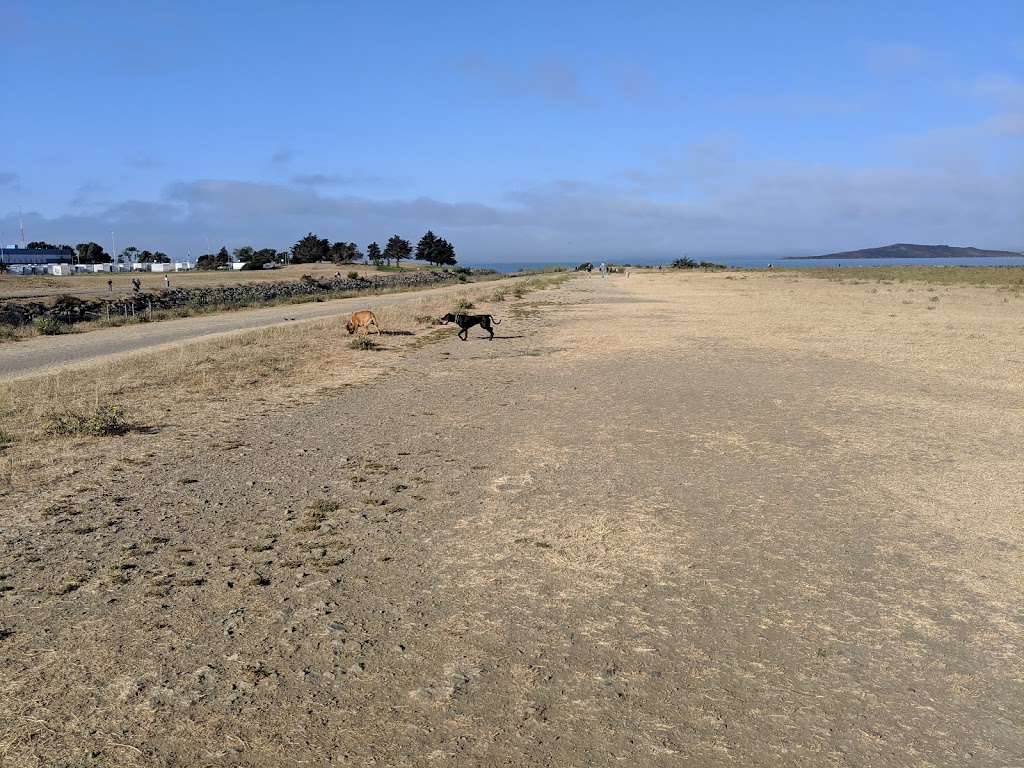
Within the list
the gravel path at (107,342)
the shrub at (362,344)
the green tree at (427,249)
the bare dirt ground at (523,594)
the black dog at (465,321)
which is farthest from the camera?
the green tree at (427,249)

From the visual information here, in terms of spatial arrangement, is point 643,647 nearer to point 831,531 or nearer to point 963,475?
point 831,531

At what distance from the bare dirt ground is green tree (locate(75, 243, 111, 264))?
131485 millimetres

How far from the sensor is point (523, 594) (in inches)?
176

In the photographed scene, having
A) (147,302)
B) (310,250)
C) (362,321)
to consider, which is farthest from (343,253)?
(362,321)

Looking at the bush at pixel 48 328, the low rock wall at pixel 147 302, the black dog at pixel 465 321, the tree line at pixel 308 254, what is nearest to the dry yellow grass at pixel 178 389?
the black dog at pixel 465 321

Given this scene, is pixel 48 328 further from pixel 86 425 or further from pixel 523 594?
pixel 523 594

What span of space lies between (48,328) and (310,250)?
10109 centimetres

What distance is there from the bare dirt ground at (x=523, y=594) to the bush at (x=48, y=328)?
18463 millimetres

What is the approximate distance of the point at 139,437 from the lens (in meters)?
8.24

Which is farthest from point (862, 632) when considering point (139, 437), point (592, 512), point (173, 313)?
point (173, 313)

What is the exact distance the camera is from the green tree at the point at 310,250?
121 metres

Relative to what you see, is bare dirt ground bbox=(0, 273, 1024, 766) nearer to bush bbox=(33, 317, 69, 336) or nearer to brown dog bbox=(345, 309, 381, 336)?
brown dog bbox=(345, 309, 381, 336)

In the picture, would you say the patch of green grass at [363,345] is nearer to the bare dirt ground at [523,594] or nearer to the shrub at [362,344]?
the shrub at [362,344]

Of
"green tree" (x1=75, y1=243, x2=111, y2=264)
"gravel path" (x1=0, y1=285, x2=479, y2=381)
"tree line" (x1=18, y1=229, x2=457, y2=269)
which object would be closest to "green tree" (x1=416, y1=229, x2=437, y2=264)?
"tree line" (x1=18, y1=229, x2=457, y2=269)
